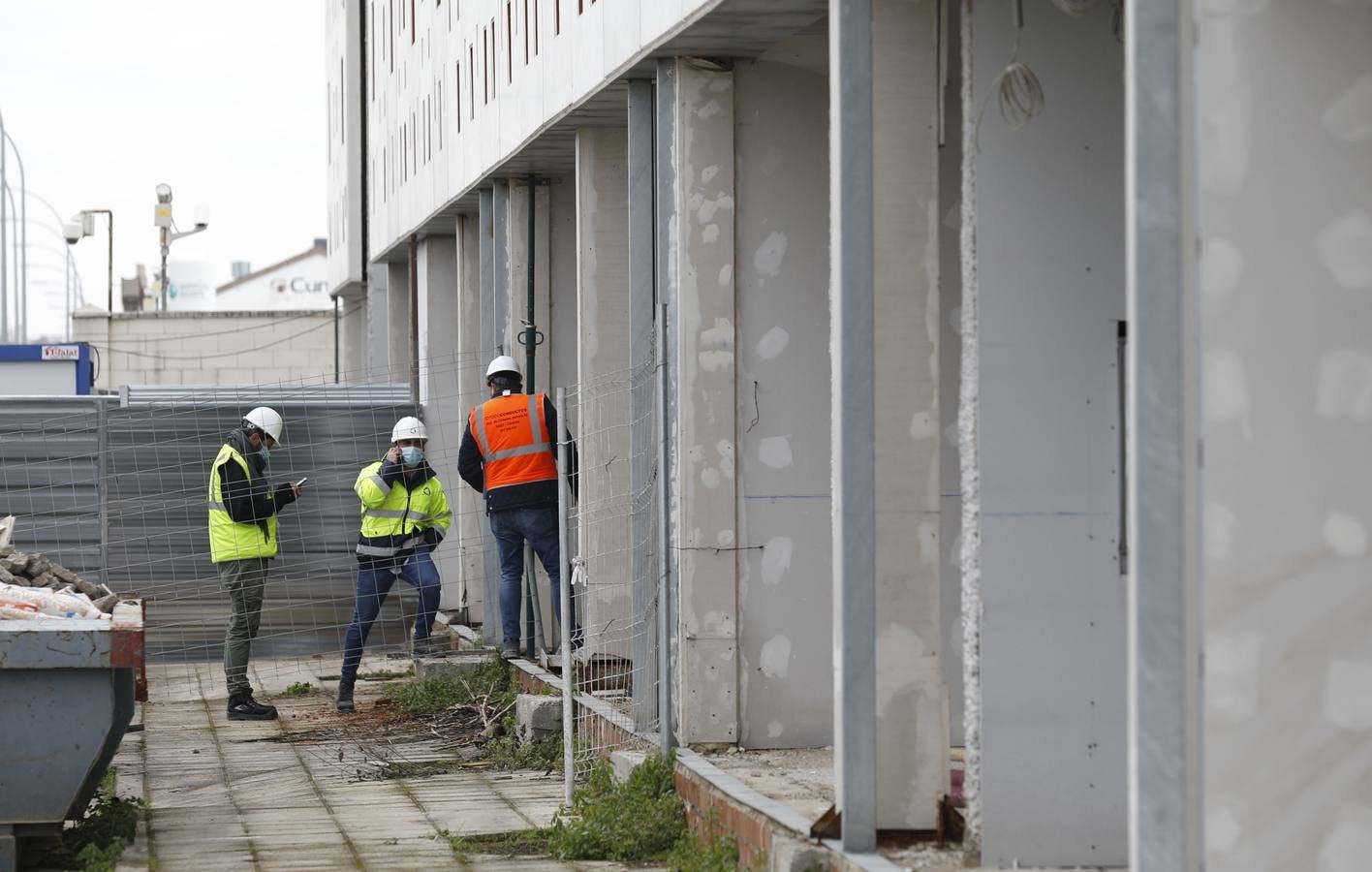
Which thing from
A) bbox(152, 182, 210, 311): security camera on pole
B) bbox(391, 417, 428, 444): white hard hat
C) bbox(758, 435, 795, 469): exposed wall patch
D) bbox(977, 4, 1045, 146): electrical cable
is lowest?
bbox(758, 435, 795, 469): exposed wall patch

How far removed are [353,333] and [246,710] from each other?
732 inches

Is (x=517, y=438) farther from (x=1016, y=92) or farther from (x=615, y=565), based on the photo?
(x=1016, y=92)

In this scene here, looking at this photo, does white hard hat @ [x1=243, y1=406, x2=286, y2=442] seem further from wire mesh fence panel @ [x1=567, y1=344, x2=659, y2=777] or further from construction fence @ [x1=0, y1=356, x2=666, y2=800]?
construction fence @ [x1=0, y1=356, x2=666, y2=800]

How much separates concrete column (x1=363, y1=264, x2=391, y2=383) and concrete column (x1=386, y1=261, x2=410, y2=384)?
0.09 feet

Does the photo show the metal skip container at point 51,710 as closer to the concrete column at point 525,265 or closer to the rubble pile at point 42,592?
the rubble pile at point 42,592

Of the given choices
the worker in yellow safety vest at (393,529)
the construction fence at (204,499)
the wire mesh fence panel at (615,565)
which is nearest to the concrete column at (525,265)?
the worker in yellow safety vest at (393,529)

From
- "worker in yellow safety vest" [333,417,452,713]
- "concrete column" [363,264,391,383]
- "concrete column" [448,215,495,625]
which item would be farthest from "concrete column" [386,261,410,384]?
"worker in yellow safety vest" [333,417,452,713]

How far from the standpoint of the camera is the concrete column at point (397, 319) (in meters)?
22.4

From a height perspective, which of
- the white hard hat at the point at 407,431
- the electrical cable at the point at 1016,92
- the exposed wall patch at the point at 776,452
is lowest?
the exposed wall patch at the point at 776,452

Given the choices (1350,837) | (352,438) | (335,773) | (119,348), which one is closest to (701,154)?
(335,773)

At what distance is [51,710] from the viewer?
833 cm

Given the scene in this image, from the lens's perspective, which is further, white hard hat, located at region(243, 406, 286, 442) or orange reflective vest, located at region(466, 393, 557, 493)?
white hard hat, located at region(243, 406, 286, 442)

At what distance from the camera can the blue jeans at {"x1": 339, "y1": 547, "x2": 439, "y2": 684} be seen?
550 inches

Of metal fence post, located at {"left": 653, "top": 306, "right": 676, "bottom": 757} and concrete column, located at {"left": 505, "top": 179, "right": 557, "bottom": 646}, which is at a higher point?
concrete column, located at {"left": 505, "top": 179, "right": 557, "bottom": 646}
